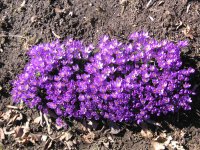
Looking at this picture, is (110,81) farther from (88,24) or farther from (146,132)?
(88,24)

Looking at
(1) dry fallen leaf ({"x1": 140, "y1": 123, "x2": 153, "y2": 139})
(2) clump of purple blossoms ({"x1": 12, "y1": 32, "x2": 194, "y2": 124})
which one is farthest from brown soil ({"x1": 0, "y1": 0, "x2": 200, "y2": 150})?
(2) clump of purple blossoms ({"x1": 12, "y1": 32, "x2": 194, "y2": 124})

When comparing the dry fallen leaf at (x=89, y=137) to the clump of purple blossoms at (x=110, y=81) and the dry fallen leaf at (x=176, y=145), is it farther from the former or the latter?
the dry fallen leaf at (x=176, y=145)

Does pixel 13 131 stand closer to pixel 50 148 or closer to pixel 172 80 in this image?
pixel 50 148

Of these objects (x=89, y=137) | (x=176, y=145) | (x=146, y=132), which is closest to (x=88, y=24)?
(x=89, y=137)

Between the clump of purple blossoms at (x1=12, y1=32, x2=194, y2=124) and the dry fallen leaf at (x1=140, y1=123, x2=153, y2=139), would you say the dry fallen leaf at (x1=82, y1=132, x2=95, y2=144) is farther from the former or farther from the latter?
the dry fallen leaf at (x1=140, y1=123, x2=153, y2=139)

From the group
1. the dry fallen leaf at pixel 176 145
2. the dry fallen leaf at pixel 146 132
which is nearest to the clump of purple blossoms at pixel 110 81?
the dry fallen leaf at pixel 146 132

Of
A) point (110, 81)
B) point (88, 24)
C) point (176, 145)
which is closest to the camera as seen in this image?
point (110, 81)
